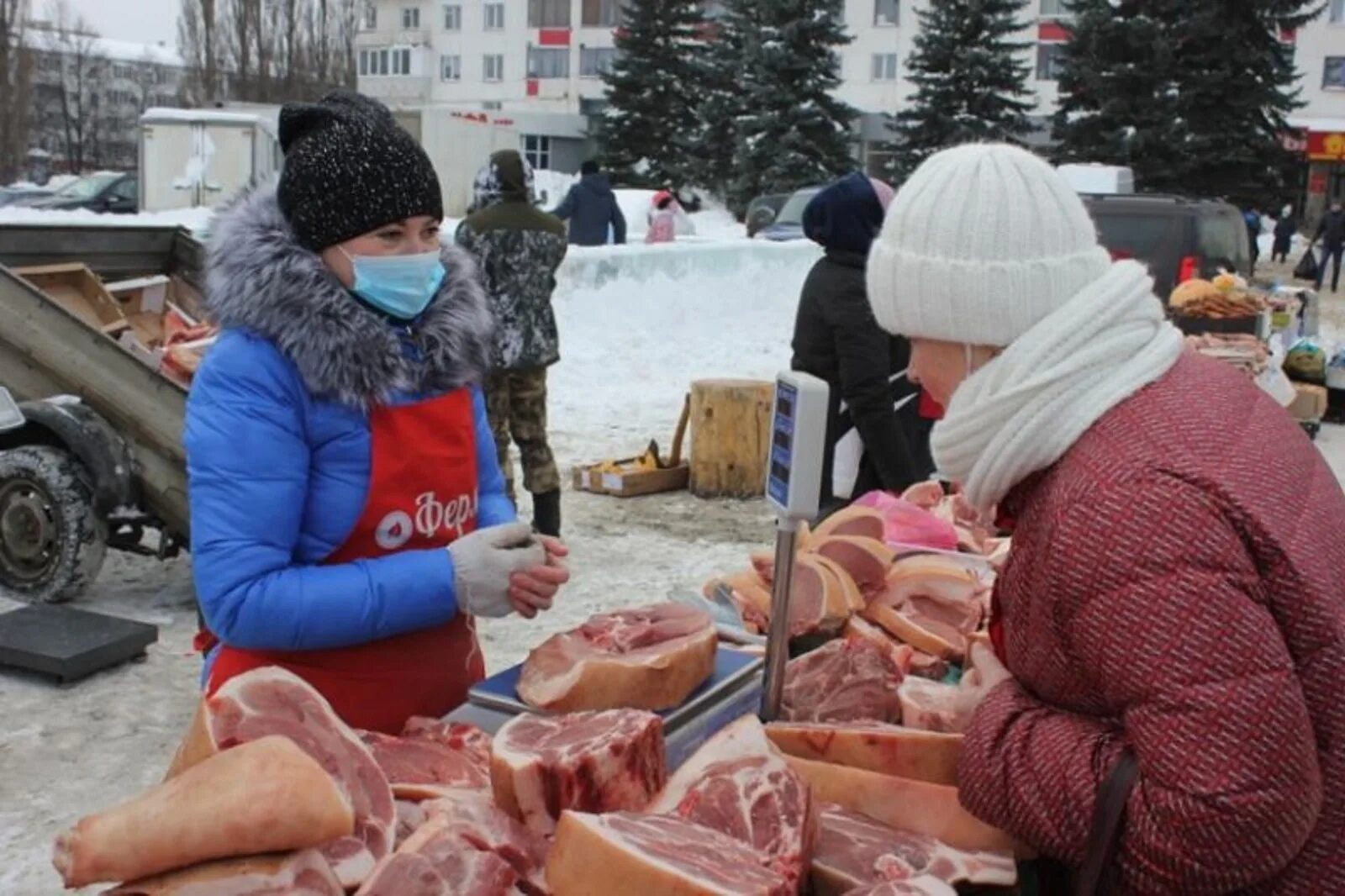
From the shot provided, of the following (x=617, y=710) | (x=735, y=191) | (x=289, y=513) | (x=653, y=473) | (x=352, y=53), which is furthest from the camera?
(x=352, y=53)

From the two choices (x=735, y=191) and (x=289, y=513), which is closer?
(x=289, y=513)

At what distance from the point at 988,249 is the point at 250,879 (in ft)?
4.12

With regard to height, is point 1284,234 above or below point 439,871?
above

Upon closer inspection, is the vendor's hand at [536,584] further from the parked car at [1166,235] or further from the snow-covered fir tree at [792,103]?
the snow-covered fir tree at [792,103]

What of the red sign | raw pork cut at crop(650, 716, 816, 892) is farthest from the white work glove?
the red sign

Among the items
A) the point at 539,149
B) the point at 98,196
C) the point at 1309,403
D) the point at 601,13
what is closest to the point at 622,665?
the point at 1309,403

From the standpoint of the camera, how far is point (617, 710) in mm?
2256

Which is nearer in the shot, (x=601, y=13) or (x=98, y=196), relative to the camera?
(x=98, y=196)

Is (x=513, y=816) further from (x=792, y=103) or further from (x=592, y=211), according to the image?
(x=792, y=103)

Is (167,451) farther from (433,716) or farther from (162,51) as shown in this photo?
(162,51)

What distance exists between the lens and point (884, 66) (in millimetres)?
55531

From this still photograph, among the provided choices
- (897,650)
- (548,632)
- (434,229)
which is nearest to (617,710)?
Answer: (434,229)

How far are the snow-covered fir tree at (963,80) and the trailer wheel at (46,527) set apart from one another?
106 ft

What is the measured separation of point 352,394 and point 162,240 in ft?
20.6
